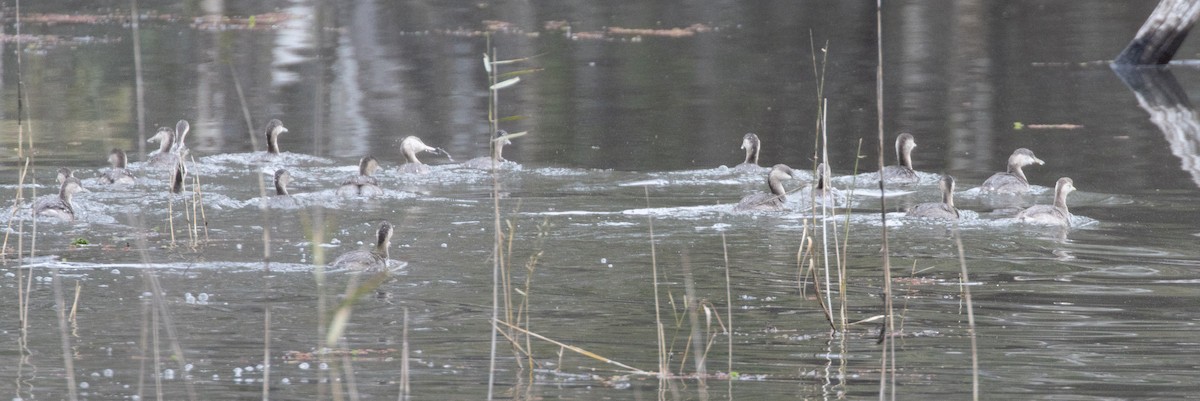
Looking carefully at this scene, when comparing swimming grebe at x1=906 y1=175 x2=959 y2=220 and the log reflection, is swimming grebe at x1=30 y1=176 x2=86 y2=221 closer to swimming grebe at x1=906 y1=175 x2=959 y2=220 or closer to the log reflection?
swimming grebe at x1=906 y1=175 x2=959 y2=220

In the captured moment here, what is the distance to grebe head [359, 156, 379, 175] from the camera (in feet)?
48.7

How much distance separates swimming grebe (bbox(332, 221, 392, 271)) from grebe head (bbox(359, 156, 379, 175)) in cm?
396

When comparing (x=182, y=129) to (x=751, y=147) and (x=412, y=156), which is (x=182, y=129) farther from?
(x=751, y=147)

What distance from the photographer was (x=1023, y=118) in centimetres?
1928

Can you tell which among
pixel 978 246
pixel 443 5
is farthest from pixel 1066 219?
pixel 443 5

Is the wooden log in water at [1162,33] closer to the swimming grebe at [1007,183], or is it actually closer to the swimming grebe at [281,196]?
the swimming grebe at [1007,183]

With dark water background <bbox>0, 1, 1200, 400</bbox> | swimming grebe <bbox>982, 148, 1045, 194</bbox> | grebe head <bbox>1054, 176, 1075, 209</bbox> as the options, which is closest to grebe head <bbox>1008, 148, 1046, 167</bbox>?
swimming grebe <bbox>982, 148, 1045, 194</bbox>

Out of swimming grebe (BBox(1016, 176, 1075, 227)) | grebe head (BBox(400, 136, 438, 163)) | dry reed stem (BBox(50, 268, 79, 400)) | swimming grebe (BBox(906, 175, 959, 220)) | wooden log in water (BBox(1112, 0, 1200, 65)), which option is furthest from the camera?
wooden log in water (BBox(1112, 0, 1200, 65))

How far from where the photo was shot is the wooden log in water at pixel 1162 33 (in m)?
22.5

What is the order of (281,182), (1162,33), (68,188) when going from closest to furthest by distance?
(68,188) < (281,182) < (1162,33)

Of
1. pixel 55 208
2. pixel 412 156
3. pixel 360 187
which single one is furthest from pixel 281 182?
pixel 412 156

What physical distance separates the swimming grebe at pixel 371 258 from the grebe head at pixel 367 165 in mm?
3956

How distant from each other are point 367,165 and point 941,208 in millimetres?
5258

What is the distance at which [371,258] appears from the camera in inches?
414
